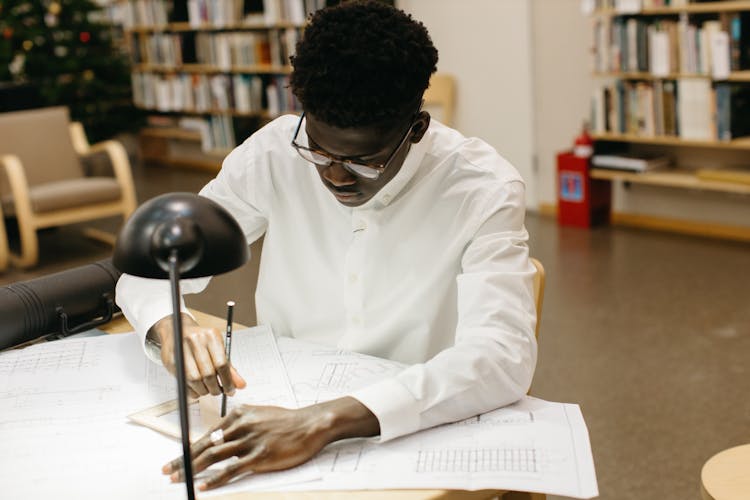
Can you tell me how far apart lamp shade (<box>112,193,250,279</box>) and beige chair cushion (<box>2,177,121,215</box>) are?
3976mm

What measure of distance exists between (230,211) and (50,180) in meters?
3.85

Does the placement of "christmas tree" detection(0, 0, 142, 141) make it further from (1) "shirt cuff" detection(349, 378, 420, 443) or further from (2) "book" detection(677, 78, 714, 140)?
(1) "shirt cuff" detection(349, 378, 420, 443)

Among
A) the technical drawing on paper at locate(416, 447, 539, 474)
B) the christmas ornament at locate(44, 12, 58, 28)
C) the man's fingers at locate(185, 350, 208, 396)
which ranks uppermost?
the christmas ornament at locate(44, 12, 58, 28)

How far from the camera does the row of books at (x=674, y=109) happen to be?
13.8 feet

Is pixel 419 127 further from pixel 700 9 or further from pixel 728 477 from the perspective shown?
pixel 700 9

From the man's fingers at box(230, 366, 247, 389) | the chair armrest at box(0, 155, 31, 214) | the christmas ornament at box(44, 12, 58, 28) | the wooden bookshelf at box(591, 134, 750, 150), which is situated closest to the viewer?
the man's fingers at box(230, 366, 247, 389)

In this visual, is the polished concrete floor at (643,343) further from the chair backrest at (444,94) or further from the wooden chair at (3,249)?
the chair backrest at (444,94)

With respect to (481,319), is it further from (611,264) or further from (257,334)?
(611,264)

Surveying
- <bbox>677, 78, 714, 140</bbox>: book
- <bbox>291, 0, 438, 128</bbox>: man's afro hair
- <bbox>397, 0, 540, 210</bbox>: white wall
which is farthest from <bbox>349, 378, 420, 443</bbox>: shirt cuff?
<bbox>397, 0, 540, 210</bbox>: white wall

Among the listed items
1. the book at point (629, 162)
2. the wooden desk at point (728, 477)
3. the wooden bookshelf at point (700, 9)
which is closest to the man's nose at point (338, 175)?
the wooden desk at point (728, 477)

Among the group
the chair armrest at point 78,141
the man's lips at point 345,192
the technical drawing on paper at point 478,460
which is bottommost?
the technical drawing on paper at point 478,460

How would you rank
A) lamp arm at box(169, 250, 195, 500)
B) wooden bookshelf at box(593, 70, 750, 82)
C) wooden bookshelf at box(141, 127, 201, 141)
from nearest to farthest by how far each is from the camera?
1. lamp arm at box(169, 250, 195, 500)
2. wooden bookshelf at box(593, 70, 750, 82)
3. wooden bookshelf at box(141, 127, 201, 141)

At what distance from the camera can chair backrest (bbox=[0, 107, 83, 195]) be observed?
504 cm

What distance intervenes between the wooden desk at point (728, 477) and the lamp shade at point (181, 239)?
41.7 inches
